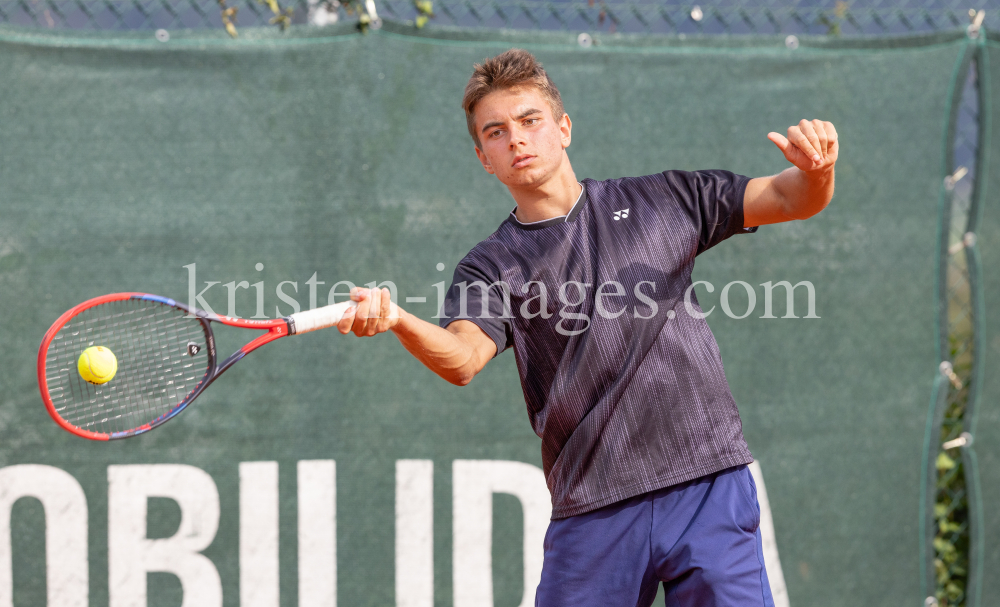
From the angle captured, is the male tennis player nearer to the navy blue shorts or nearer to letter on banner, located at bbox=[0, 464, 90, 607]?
the navy blue shorts

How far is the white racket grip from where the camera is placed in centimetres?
186

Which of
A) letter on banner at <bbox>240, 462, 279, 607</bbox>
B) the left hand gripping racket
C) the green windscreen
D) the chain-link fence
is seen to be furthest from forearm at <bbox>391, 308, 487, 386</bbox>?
the chain-link fence

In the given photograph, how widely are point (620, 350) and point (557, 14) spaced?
172 cm

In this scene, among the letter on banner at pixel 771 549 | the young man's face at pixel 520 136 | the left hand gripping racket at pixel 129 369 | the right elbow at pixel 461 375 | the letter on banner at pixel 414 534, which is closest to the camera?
the right elbow at pixel 461 375

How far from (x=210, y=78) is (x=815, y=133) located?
2.12 metres

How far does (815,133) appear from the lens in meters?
1.87

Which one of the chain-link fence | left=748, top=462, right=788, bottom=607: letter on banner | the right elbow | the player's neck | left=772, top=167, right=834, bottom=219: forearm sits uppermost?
the chain-link fence

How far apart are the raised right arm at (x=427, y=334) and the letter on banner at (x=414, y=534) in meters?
1.21

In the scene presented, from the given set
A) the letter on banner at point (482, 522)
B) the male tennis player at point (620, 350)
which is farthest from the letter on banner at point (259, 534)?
the male tennis player at point (620, 350)

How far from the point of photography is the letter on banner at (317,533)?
3039 mm

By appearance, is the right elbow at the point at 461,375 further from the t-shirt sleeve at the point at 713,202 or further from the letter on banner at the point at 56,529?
the letter on banner at the point at 56,529

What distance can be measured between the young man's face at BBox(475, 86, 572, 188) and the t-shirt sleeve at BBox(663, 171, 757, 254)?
0.32 meters

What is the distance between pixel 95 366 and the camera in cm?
228

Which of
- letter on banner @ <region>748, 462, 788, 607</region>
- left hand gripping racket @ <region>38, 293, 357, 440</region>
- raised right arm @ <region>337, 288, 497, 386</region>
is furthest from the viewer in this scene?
letter on banner @ <region>748, 462, 788, 607</region>
